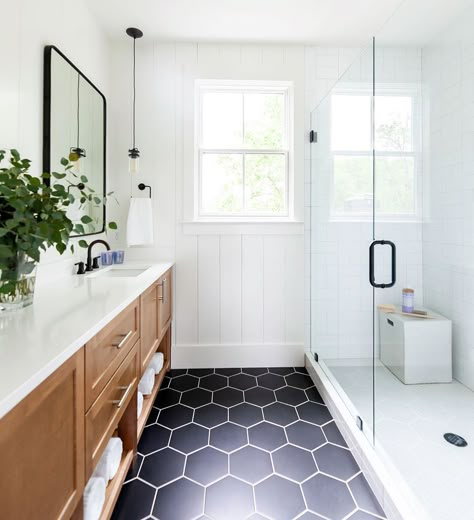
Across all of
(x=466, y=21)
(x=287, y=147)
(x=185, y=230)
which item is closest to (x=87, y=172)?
(x=185, y=230)

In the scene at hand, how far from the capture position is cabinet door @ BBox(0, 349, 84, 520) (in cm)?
60

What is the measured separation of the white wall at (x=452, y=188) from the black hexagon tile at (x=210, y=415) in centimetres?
126

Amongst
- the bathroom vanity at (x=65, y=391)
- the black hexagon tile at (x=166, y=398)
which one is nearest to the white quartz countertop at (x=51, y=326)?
the bathroom vanity at (x=65, y=391)

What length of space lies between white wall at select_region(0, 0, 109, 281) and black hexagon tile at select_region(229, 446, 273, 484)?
1.30 m

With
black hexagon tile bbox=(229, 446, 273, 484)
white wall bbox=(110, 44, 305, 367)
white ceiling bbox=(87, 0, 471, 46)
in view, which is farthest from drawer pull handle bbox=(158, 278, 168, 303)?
white ceiling bbox=(87, 0, 471, 46)

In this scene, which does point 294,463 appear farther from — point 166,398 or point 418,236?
point 418,236

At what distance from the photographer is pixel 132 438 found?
1.50m

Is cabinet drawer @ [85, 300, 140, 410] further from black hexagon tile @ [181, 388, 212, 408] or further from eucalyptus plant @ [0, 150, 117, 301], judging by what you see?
black hexagon tile @ [181, 388, 212, 408]

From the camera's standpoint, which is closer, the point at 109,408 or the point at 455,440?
the point at 109,408

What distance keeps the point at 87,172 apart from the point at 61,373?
5.28 ft

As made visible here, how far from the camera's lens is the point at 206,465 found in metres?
1.54

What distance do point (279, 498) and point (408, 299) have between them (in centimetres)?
108

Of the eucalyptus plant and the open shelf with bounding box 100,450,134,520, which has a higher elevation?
the eucalyptus plant

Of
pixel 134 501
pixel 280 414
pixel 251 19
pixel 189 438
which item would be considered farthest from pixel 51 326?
pixel 251 19
